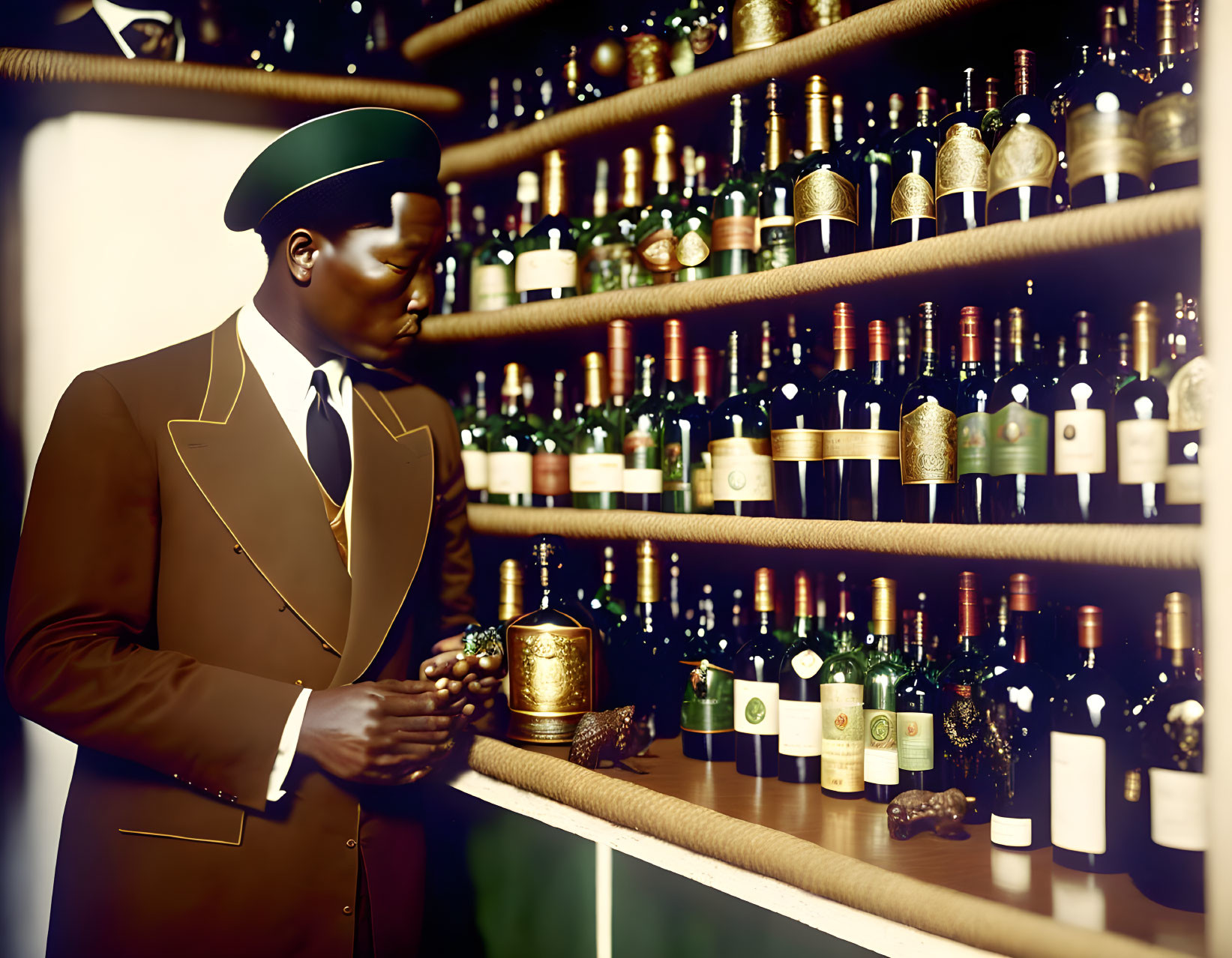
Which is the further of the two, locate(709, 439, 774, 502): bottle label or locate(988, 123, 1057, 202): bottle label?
locate(709, 439, 774, 502): bottle label

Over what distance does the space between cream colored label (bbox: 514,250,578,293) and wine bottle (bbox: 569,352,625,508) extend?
0.16 m

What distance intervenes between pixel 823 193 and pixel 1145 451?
0.58 m

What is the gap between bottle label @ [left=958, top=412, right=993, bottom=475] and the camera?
126cm

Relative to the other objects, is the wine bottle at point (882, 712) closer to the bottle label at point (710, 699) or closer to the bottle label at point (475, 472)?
the bottle label at point (710, 699)

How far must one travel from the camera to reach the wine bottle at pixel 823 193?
145 centimetres

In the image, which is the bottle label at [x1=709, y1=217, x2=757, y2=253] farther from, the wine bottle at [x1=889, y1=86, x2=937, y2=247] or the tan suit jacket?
the tan suit jacket

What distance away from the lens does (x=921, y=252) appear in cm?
128

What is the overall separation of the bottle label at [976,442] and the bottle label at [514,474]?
2.56 feet

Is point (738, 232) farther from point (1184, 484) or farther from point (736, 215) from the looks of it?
point (1184, 484)

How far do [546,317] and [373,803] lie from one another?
0.83 meters

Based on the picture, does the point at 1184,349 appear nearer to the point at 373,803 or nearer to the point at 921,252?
the point at 921,252

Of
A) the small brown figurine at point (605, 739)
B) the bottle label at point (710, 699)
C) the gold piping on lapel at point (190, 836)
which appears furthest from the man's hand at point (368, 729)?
the bottle label at point (710, 699)

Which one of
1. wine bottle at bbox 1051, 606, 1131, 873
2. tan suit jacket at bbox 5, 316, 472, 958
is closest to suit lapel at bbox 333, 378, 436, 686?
tan suit jacket at bbox 5, 316, 472, 958

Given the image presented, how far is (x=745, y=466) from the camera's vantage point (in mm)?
1487
